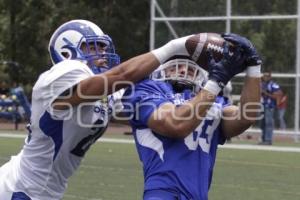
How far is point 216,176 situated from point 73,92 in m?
6.99

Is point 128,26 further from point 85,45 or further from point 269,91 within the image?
point 85,45

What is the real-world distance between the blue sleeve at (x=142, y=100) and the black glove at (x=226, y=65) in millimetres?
432

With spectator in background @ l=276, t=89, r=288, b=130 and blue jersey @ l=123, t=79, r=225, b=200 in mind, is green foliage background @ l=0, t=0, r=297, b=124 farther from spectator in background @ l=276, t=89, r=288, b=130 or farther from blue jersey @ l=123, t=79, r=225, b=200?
blue jersey @ l=123, t=79, r=225, b=200

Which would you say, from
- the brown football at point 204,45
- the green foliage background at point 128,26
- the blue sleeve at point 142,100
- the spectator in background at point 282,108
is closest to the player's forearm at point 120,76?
the brown football at point 204,45

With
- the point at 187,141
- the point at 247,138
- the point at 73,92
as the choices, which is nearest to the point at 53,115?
the point at 73,92

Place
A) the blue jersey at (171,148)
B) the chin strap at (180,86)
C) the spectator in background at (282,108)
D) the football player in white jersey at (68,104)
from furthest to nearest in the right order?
the spectator in background at (282,108) < the chin strap at (180,86) < the blue jersey at (171,148) < the football player in white jersey at (68,104)

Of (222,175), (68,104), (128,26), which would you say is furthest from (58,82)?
(128,26)

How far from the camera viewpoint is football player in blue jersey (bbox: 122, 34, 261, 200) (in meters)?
3.56

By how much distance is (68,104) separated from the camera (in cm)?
359

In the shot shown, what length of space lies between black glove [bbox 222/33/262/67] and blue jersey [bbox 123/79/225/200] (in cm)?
48

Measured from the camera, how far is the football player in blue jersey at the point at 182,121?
3565 millimetres

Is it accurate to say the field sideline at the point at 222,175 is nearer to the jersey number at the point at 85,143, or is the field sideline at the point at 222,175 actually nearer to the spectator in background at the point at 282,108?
the spectator in background at the point at 282,108

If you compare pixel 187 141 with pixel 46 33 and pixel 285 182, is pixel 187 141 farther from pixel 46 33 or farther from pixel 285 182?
pixel 46 33

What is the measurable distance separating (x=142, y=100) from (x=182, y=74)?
9.6 inches
